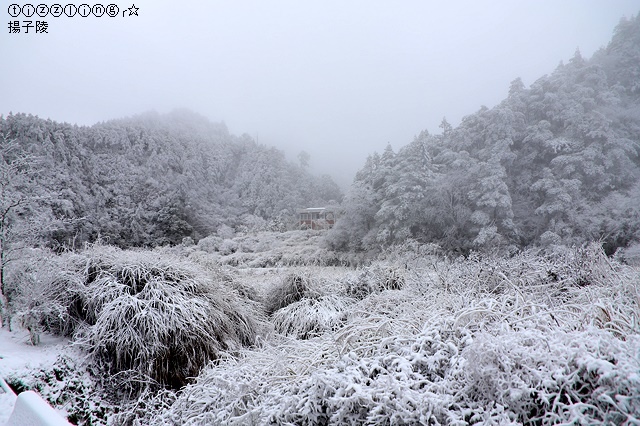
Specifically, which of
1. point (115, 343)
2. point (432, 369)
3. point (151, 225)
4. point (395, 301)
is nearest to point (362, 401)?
point (432, 369)

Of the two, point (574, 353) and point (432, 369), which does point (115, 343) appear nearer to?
point (432, 369)

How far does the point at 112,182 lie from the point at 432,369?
819cm

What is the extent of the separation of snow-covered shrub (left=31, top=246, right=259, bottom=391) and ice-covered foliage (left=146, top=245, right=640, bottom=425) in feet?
3.62

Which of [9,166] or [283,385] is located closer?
[283,385]

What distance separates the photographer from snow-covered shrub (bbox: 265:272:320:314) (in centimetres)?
507

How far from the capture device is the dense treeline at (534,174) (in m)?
6.67

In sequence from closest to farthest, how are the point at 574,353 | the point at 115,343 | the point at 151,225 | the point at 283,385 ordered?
the point at 574,353, the point at 283,385, the point at 115,343, the point at 151,225

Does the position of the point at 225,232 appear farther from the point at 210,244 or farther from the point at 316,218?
the point at 316,218

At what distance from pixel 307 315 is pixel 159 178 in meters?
6.22

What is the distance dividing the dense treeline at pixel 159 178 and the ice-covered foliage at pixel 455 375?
4850 millimetres

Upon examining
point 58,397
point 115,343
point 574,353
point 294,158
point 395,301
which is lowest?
point 58,397

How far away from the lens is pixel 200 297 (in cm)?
387

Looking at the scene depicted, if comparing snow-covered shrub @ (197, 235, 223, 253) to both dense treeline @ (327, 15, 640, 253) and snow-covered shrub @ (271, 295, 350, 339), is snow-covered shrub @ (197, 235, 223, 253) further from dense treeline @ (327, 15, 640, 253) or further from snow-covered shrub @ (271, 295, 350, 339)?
snow-covered shrub @ (271, 295, 350, 339)

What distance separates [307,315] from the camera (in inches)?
171
